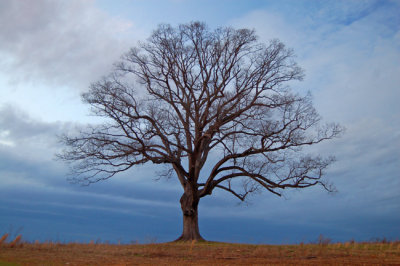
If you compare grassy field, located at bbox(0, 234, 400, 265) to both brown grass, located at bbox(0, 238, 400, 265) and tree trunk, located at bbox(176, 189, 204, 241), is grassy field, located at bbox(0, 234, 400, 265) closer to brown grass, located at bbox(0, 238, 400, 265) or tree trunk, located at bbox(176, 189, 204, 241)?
brown grass, located at bbox(0, 238, 400, 265)

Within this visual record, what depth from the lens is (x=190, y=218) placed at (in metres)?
21.8

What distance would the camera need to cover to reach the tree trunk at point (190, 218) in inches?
850

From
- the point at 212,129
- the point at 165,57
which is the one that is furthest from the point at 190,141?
the point at 165,57

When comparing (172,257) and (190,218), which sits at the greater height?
(190,218)

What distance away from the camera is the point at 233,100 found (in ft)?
71.6

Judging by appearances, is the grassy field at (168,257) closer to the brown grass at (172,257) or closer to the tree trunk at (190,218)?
the brown grass at (172,257)

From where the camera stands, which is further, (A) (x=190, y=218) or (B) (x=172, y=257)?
(A) (x=190, y=218)

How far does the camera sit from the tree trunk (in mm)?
21578

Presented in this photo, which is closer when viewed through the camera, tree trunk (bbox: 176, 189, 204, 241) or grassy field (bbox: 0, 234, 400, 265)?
grassy field (bbox: 0, 234, 400, 265)

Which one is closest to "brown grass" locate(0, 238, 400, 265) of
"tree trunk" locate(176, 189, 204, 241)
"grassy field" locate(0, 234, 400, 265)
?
"grassy field" locate(0, 234, 400, 265)

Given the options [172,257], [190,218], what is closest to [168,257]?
[172,257]

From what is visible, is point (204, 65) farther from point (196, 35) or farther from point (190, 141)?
point (190, 141)

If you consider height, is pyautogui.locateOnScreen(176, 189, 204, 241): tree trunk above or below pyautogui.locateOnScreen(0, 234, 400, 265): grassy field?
above

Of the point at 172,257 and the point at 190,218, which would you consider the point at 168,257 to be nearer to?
the point at 172,257
